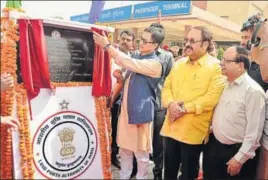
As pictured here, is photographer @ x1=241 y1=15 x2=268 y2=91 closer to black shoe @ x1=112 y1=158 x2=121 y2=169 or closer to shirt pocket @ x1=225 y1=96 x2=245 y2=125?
shirt pocket @ x1=225 y1=96 x2=245 y2=125

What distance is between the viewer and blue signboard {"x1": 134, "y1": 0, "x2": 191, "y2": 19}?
7.83 metres

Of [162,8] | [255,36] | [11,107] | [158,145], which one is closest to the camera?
[255,36]

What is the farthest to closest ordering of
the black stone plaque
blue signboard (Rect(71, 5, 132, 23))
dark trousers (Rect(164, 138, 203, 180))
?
blue signboard (Rect(71, 5, 132, 23)) < dark trousers (Rect(164, 138, 203, 180)) < the black stone plaque

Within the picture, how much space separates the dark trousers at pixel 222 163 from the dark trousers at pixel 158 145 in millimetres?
926

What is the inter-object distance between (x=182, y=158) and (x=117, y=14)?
8.57 m

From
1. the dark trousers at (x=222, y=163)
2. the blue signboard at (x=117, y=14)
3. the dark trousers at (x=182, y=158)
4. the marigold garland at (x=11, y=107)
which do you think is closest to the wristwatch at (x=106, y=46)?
the marigold garland at (x=11, y=107)

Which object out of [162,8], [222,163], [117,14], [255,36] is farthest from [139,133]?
[117,14]

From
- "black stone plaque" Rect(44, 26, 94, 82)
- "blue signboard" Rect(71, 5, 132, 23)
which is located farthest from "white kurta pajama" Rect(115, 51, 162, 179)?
"blue signboard" Rect(71, 5, 132, 23)

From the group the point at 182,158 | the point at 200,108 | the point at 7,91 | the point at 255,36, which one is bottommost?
the point at 182,158

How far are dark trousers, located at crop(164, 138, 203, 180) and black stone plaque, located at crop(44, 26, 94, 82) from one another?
1005 millimetres

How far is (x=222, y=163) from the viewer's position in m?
2.28

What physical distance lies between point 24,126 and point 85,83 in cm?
54

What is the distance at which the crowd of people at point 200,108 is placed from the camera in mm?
2135

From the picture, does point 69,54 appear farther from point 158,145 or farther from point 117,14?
point 117,14
